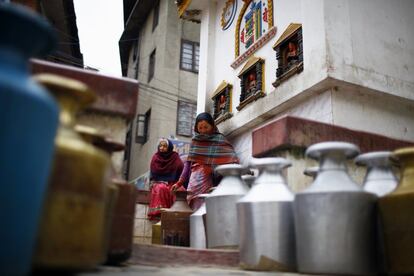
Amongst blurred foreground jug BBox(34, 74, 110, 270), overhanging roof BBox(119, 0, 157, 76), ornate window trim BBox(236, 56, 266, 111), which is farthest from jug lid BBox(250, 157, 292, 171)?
overhanging roof BBox(119, 0, 157, 76)

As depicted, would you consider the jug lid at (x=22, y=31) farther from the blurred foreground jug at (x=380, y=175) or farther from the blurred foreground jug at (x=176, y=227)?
the blurred foreground jug at (x=176, y=227)

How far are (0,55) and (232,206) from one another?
6.09 feet

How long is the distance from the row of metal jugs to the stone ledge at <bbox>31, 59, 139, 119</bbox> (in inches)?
29.7

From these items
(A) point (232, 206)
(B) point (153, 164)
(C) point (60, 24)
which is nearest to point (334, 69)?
(A) point (232, 206)

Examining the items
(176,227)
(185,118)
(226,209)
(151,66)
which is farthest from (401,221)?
(151,66)

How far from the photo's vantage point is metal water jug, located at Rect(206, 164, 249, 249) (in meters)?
2.66

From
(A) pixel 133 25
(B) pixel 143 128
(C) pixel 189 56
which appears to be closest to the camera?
(C) pixel 189 56

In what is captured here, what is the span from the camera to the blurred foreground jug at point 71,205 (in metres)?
1.05

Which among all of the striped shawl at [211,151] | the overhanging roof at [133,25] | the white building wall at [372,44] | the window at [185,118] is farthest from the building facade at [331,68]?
the overhanging roof at [133,25]

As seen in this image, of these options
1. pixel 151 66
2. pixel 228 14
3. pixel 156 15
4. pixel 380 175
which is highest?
pixel 156 15

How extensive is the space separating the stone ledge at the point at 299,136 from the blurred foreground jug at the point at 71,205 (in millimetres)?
1902

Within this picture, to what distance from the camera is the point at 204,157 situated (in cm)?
525

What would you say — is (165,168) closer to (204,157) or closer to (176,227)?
(204,157)

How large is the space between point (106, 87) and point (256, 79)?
3.77 metres
